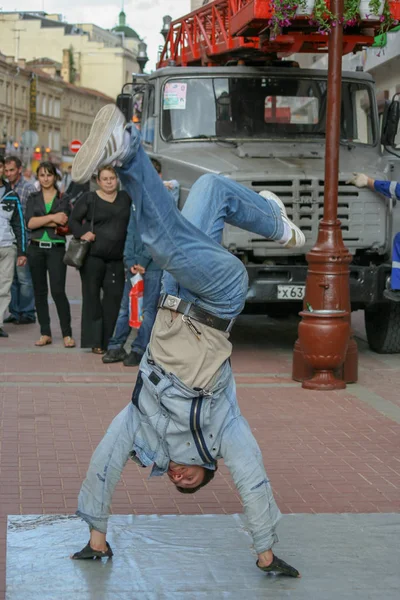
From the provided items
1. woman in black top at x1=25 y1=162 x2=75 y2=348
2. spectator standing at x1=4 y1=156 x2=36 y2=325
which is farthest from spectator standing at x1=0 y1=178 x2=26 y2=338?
spectator standing at x1=4 y1=156 x2=36 y2=325

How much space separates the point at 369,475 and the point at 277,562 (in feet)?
6.93

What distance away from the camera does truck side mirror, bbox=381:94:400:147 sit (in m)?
12.1

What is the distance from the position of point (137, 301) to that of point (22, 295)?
3655 millimetres

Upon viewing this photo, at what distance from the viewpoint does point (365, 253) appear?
11352mm

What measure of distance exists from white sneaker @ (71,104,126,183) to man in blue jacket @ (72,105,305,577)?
0.45 metres

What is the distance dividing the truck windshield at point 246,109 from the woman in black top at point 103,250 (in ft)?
3.71

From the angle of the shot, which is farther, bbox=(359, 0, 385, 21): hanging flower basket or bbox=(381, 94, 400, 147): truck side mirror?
bbox=(381, 94, 400, 147): truck side mirror

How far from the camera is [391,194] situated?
36.0 ft

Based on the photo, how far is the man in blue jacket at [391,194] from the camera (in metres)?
10.8

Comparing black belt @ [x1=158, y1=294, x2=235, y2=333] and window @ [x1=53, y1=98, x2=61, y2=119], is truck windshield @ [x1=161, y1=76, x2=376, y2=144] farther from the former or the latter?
window @ [x1=53, y1=98, x2=61, y2=119]

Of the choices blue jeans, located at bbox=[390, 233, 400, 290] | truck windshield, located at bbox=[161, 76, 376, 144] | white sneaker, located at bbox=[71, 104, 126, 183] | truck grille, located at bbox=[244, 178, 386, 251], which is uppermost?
truck windshield, located at bbox=[161, 76, 376, 144]

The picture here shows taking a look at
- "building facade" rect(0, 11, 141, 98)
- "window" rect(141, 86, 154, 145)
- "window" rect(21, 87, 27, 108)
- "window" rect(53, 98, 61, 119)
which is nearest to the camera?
"window" rect(141, 86, 154, 145)

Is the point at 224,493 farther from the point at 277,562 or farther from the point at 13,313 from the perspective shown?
the point at 13,313

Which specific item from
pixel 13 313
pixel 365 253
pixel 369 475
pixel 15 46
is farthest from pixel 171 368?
pixel 15 46
